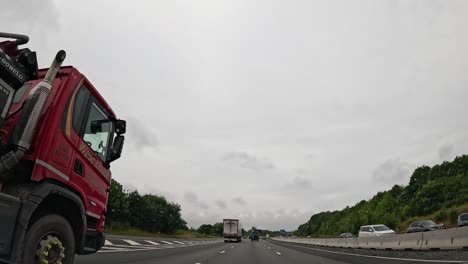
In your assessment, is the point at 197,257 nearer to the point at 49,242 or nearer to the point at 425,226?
the point at 49,242

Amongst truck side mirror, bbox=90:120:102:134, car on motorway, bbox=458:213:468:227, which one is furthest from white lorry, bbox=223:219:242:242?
truck side mirror, bbox=90:120:102:134

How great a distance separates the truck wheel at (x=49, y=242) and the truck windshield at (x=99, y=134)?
1.58 meters

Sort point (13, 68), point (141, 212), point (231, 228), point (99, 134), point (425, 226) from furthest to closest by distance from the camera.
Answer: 1. point (141, 212)
2. point (231, 228)
3. point (425, 226)
4. point (99, 134)
5. point (13, 68)

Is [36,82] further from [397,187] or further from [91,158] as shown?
[397,187]

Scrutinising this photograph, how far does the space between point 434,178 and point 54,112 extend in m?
73.0

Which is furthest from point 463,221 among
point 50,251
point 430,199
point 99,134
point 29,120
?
point 29,120

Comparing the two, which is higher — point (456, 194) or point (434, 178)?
point (434, 178)

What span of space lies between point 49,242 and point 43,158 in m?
1.20

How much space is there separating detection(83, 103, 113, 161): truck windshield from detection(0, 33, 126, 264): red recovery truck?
0.04 meters

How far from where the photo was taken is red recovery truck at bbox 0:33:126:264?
5094 mm

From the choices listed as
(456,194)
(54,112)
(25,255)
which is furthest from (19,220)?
(456,194)

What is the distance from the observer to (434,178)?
6750cm

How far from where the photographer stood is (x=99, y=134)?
7.25 meters

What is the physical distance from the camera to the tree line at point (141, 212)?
64.5m
